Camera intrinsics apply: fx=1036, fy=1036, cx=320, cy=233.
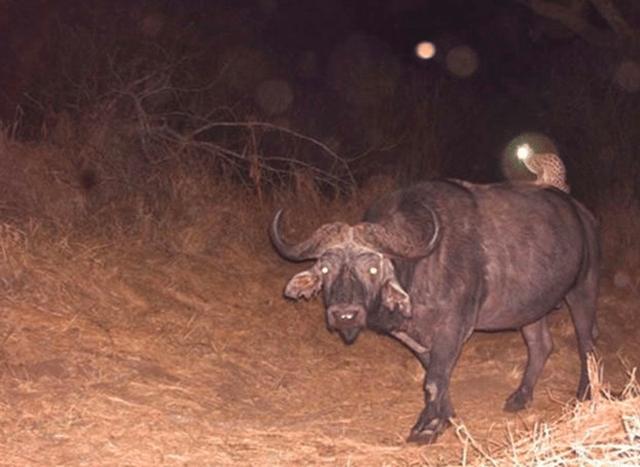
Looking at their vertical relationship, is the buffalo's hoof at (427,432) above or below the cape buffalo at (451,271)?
below

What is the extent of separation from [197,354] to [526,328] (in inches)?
101

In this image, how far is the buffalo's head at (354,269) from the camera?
20.4 feet

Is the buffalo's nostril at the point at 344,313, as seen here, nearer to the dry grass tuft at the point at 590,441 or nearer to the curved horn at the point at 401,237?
the curved horn at the point at 401,237

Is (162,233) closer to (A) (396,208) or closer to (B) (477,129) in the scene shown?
(A) (396,208)

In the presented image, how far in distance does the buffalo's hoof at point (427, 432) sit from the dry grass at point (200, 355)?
12cm

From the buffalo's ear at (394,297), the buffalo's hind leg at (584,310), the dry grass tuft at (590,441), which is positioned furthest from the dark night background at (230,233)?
the buffalo's ear at (394,297)

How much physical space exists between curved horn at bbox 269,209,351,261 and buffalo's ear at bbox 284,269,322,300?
114mm

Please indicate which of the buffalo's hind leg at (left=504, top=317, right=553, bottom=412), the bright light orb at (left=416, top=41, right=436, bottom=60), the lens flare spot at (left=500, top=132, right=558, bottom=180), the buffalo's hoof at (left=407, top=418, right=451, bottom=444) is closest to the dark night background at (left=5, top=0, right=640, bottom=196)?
the lens flare spot at (left=500, top=132, right=558, bottom=180)

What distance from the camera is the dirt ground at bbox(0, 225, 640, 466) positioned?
5992 millimetres

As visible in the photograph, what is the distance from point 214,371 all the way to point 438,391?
179 cm

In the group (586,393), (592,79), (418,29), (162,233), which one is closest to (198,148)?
(162,233)

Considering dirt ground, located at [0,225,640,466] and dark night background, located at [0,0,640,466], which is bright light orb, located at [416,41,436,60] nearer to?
dark night background, located at [0,0,640,466]

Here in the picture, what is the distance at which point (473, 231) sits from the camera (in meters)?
7.17

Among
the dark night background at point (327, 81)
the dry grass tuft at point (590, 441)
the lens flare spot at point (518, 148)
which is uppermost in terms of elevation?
the dry grass tuft at point (590, 441)
